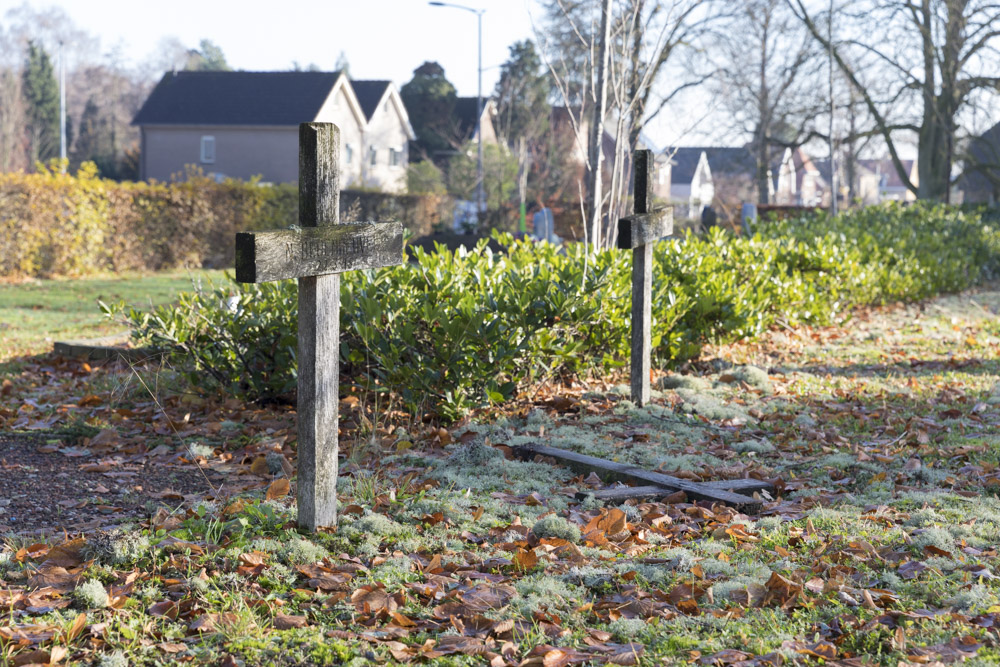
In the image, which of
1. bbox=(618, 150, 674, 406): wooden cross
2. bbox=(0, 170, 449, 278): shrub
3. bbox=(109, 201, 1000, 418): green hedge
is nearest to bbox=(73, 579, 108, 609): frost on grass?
bbox=(109, 201, 1000, 418): green hedge

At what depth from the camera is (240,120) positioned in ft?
139

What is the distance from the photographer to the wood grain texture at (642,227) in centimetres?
615

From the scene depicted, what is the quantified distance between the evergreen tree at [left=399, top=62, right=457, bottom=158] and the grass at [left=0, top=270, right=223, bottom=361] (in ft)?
113

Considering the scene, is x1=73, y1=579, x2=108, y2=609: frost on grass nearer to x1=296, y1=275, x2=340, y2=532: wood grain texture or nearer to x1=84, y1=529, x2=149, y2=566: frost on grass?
x1=84, y1=529, x2=149, y2=566: frost on grass

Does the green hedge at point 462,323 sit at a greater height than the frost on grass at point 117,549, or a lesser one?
greater

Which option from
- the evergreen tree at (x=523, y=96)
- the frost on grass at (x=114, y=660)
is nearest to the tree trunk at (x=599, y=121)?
the frost on grass at (x=114, y=660)

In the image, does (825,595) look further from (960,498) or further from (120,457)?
(120,457)

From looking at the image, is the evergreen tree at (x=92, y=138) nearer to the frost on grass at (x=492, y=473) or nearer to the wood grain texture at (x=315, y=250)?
the frost on grass at (x=492, y=473)

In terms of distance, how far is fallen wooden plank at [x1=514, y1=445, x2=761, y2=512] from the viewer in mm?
4309

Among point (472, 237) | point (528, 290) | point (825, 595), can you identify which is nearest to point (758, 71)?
point (472, 237)

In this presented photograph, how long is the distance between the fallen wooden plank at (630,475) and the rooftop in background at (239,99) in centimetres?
3867

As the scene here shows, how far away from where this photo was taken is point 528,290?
605 centimetres

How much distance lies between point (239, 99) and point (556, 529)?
4361 centimetres

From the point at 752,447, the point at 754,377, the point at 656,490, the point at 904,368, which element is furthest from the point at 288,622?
the point at 904,368
